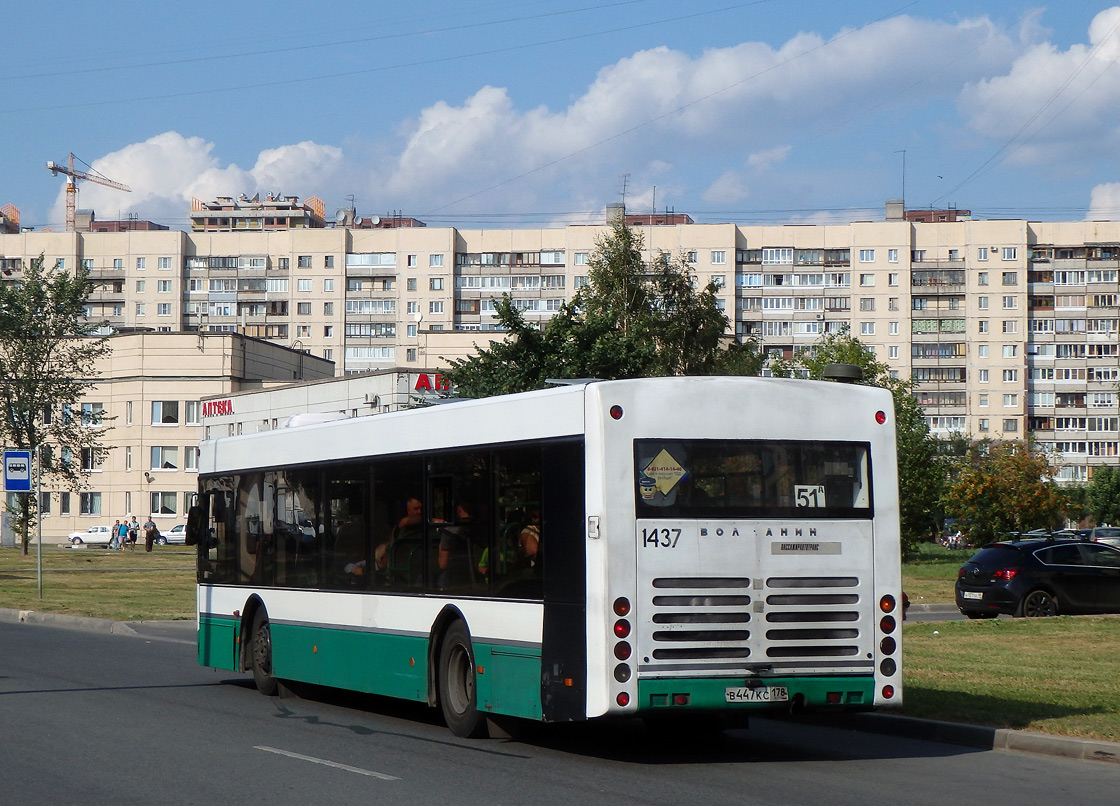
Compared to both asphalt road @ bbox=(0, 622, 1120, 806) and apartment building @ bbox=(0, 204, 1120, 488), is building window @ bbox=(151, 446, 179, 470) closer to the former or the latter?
apartment building @ bbox=(0, 204, 1120, 488)

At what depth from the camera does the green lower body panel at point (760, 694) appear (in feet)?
31.9

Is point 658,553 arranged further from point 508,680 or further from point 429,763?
point 429,763

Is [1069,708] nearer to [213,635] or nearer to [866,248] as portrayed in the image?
[213,635]

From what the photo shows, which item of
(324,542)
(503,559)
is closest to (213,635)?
(324,542)

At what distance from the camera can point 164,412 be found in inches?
3516

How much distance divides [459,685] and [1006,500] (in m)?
38.0

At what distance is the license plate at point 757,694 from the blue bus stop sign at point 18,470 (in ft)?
76.5

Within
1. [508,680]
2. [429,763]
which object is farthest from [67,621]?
[429,763]

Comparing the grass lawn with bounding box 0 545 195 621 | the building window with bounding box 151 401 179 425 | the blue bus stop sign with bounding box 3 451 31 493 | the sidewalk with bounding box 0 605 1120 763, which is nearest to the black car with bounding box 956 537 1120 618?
the sidewalk with bounding box 0 605 1120 763

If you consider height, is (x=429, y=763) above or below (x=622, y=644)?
below

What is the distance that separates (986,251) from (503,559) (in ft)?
384

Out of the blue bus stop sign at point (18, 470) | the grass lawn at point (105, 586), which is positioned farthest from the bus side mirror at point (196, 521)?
the blue bus stop sign at point (18, 470)

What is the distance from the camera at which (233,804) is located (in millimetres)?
8289

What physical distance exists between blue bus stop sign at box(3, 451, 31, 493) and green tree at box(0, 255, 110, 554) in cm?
2729
